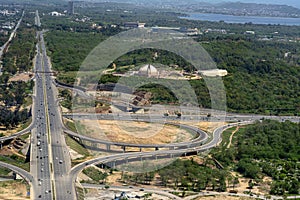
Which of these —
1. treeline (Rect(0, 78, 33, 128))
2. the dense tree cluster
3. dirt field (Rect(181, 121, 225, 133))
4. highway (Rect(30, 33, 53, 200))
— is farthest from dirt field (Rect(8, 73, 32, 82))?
dirt field (Rect(181, 121, 225, 133))

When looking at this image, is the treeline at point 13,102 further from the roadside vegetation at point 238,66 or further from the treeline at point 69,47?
the treeline at point 69,47

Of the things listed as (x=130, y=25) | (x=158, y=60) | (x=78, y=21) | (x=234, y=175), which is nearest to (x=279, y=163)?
(x=234, y=175)

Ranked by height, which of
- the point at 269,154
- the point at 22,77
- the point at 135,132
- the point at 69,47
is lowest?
the point at 135,132

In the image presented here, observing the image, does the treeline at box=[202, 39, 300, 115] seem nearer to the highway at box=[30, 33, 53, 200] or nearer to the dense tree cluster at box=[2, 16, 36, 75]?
the highway at box=[30, 33, 53, 200]

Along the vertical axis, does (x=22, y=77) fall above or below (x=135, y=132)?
above

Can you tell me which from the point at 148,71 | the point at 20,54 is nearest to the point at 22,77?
the point at 20,54

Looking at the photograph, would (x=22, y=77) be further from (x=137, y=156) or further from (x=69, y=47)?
(x=137, y=156)
